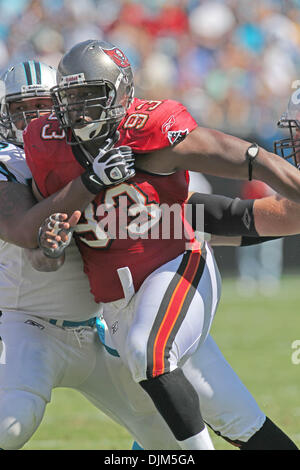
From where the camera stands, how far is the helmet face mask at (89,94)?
2.58 metres

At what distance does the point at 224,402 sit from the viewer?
273cm

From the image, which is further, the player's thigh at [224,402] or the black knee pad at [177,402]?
the player's thigh at [224,402]

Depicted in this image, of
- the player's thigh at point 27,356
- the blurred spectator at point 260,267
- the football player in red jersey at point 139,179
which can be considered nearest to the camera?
the football player in red jersey at point 139,179

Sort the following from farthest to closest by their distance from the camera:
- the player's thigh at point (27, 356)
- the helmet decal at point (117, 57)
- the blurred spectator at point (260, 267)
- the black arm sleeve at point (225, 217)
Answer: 1. the blurred spectator at point (260, 267)
2. the black arm sleeve at point (225, 217)
3. the helmet decal at point (117, 57)
4. the player's thigh at point (27, 356)

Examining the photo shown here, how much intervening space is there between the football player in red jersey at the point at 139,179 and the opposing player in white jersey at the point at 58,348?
0.14 m

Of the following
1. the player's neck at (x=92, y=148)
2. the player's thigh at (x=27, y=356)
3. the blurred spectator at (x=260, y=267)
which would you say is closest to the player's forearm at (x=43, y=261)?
the player's thigh at (x=27, y=356)

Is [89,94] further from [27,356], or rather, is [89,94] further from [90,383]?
[90,383]

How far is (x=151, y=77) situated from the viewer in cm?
848

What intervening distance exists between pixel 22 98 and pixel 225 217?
96cm

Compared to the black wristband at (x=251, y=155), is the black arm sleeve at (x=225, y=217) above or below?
below

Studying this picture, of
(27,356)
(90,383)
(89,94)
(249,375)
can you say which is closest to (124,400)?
(90,383)

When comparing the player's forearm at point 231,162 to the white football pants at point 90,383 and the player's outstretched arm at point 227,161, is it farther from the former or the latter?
the white football pants at point 90,383

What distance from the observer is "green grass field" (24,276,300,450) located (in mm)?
3846

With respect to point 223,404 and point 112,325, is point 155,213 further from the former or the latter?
point 223,404
